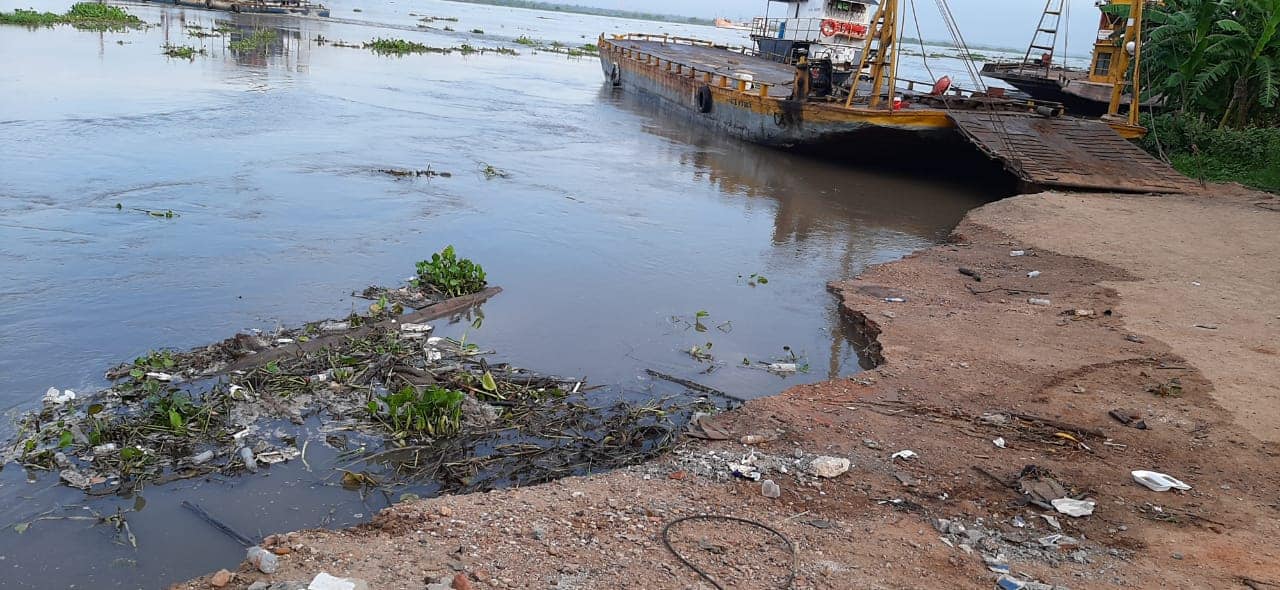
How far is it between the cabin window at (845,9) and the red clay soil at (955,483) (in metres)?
24.4

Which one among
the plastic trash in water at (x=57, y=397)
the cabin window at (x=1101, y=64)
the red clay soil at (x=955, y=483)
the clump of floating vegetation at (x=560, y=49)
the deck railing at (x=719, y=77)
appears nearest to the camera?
the red clay soil at (x=955, y=483)

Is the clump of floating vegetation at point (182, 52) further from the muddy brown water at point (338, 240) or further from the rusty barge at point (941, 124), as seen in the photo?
the rusty barge at point (941, 124)

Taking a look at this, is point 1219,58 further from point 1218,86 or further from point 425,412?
point 425,412

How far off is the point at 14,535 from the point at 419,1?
406ft

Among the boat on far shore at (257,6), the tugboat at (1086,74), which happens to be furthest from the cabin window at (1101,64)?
the boat on far shore at (257,6)

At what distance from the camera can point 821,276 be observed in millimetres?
10422

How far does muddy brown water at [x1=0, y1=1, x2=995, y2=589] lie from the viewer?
16.6 ft

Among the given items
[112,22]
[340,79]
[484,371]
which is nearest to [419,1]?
[112,22]

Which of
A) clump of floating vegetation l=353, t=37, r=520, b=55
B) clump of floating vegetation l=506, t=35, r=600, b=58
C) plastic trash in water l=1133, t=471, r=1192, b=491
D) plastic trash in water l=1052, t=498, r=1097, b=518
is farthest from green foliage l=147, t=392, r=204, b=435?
clump of floating vegetation l=506, t=35, r=600, b=58

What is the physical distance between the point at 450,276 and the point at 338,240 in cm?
230

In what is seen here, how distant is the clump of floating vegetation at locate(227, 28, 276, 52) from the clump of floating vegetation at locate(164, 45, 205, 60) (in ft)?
6.74

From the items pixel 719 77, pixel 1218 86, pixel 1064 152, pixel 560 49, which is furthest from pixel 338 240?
pixel 560 49

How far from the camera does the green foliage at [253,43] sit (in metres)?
31.2

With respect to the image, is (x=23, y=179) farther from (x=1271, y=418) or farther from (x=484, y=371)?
(x=1271, y=418)
